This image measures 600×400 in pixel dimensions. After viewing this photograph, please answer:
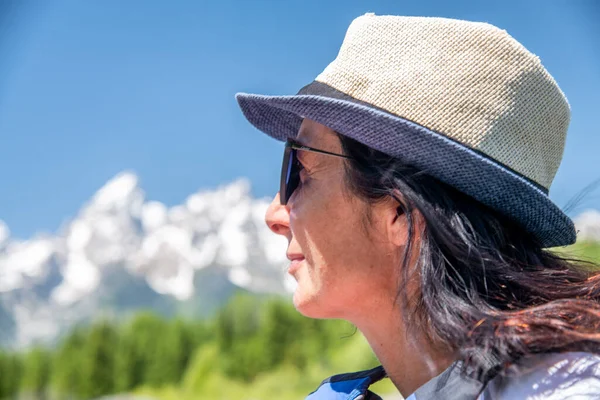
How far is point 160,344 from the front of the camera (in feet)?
29.0

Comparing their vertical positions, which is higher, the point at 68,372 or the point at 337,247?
the point at 68,372

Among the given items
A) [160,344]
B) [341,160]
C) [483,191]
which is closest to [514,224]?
[483,191]

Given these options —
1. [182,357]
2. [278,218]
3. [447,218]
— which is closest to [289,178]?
[278,218]

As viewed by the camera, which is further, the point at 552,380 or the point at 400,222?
the point at 400,222

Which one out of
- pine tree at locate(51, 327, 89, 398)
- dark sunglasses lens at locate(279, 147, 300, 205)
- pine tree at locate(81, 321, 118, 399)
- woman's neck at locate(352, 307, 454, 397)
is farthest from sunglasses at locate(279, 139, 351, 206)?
pine tree at locate(51, 327, 89, 398)

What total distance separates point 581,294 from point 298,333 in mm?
7484

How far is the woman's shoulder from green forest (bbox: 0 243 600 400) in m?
7.23

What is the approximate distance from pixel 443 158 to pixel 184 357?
8009 millimetres

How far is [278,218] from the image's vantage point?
69.3 inches

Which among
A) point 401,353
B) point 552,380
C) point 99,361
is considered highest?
point 99,361

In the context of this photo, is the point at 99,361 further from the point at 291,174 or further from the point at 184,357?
the point at 291,174

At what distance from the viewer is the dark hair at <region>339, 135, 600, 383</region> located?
1.30m

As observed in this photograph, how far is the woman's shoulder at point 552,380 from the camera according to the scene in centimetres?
125

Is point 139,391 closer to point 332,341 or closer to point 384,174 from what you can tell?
point 332,341
